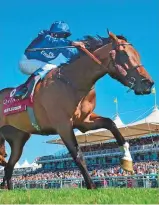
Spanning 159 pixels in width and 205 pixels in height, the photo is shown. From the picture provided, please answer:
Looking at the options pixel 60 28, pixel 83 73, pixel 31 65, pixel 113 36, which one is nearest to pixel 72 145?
pixel 83 73

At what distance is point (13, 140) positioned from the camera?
851 cm

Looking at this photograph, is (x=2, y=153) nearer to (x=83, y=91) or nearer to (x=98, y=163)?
(x=83, y=91)

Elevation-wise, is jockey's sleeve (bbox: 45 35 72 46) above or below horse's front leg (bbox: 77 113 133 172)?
above

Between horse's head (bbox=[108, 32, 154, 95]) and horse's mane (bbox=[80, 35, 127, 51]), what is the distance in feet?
0.39

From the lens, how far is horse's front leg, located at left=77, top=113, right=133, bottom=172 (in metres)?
6.27

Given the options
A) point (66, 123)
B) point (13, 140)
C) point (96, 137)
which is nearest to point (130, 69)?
point (66, 123)

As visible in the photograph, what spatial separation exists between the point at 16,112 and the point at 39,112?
75 cm

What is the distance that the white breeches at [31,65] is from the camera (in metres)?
7.45

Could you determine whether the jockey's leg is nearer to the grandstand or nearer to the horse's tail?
the horse's tail

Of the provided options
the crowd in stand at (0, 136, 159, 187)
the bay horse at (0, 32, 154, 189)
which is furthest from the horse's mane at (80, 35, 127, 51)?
the crowd in stand at (0, 136, 159, 187)

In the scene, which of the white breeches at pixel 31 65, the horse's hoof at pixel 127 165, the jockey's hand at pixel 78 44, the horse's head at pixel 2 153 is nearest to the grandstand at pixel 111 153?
the horse's head at pixel 2 153

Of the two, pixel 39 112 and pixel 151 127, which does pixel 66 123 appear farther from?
pixel 151 127

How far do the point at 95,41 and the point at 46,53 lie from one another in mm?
1103

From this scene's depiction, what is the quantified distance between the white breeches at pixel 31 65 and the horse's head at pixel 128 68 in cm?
138
